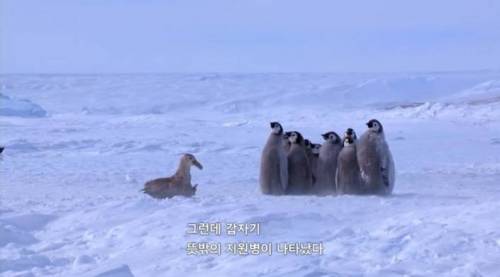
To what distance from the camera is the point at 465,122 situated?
21.5 metres

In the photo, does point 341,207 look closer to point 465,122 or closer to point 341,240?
point 341,240

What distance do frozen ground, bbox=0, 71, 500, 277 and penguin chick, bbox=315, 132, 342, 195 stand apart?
2.08 ft

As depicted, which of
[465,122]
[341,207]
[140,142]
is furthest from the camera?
[465,122]

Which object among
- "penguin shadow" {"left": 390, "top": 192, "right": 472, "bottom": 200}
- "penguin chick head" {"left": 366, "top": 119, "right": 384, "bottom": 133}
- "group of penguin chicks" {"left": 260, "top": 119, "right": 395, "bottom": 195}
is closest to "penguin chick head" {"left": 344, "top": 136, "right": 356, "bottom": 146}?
"group of penguin chicks" {"left": 260, "top": 119, "right": 395, "bottom": 195}

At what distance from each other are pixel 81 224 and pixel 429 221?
7.89 feet

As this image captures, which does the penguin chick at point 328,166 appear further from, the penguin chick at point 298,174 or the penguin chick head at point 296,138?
the penguin chick head at point 296,138

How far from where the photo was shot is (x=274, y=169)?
8.29 m

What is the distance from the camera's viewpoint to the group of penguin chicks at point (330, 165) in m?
8.04

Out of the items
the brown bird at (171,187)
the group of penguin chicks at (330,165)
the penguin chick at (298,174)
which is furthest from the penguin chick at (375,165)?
the brown bird at (171,187)

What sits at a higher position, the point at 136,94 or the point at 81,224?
the point at 136,94

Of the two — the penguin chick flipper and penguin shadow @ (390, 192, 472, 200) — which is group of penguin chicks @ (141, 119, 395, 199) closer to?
the penguin chick flipper

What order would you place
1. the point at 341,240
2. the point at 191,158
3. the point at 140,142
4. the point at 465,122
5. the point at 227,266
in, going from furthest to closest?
1. the point at 465,122
2. the point at 140,142
3. the point at 191,158
4. the point at 341,240
5. the point at 227,266

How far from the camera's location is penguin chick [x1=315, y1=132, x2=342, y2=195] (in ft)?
27.6

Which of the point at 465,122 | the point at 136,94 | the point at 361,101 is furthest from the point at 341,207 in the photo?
the point at 136,94
